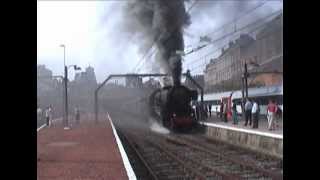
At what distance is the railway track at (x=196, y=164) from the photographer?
43.3 feet

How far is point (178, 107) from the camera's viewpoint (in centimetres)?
2841

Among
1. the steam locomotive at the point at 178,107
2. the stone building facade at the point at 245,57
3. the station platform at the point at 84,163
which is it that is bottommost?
the station platform at the point at 84,163

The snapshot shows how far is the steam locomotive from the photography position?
2833 cm

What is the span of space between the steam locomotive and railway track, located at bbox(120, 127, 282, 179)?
5.01 metres

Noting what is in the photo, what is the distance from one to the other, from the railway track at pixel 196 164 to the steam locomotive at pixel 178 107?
501 cm

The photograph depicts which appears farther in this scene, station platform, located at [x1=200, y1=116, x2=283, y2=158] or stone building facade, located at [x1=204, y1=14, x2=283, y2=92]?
stone building facade, located at [x1=204, y1=14, x2=283, y2=92]

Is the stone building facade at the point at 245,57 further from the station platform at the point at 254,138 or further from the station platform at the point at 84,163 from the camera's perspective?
the station platform at the point at 84,163

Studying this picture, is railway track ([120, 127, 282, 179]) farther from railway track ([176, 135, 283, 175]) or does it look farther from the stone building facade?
the stone building facade

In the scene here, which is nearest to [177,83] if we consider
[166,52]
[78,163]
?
[166,52]

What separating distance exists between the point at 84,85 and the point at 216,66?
1185 inches

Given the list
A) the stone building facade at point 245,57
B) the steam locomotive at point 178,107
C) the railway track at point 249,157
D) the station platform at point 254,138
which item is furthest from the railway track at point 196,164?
the stone building facade at point 245,57

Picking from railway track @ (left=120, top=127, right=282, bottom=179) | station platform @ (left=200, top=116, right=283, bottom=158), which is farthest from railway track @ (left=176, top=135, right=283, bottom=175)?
station platform @ (left=200, top=116, right=283, bottom=158)
